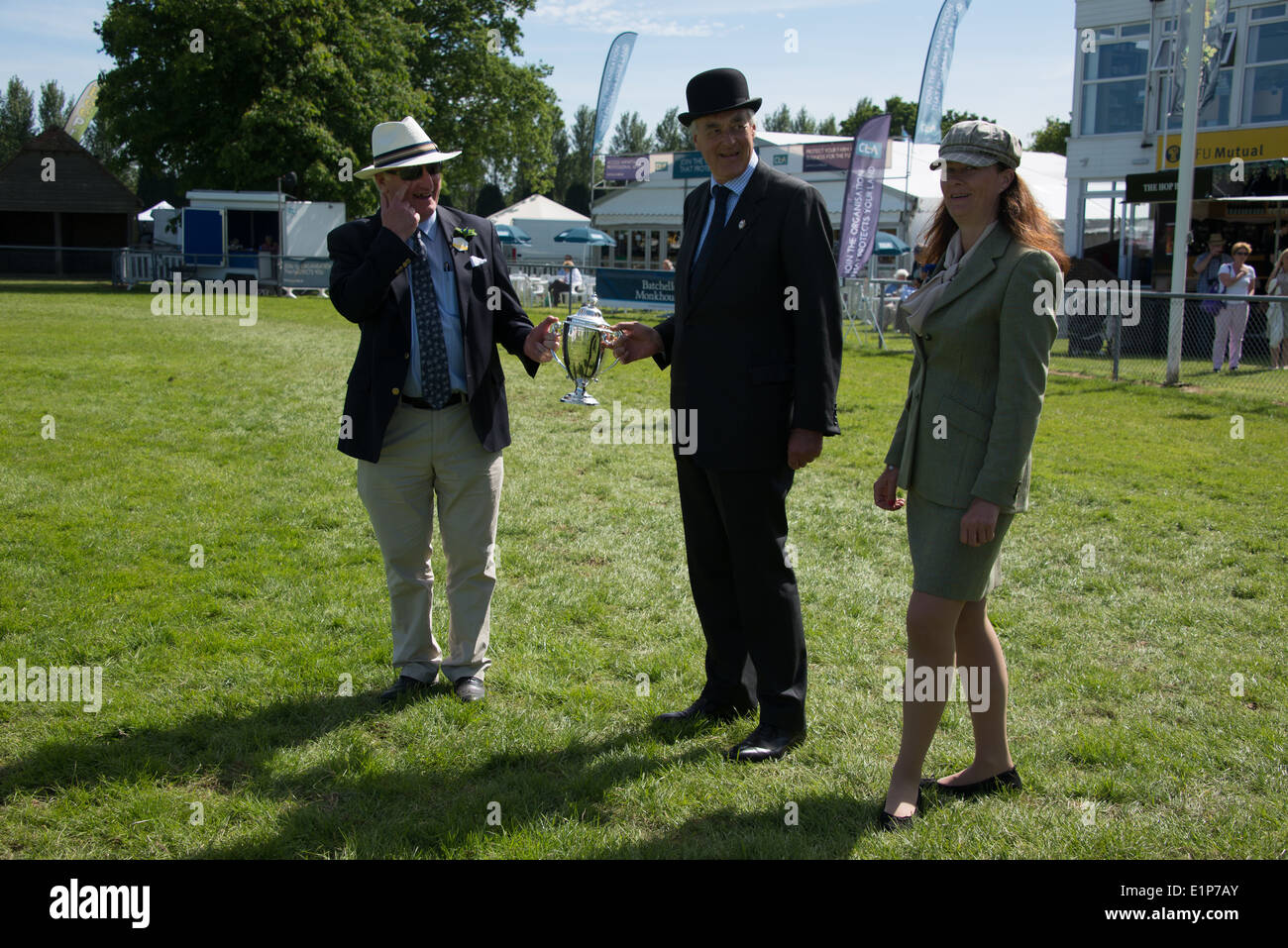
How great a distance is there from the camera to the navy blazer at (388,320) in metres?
3.93

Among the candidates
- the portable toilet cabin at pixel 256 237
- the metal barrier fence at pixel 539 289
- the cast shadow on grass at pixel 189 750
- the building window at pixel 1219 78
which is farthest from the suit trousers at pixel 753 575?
the portable toilet cabin at pixel 256 237

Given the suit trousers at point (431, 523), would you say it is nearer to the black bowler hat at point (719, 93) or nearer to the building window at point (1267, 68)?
the black bowler hat at point (719, 93)

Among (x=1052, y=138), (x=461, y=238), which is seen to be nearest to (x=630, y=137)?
(x=1052, y=138)

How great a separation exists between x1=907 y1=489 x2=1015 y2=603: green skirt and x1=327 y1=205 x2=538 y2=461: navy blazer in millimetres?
1894

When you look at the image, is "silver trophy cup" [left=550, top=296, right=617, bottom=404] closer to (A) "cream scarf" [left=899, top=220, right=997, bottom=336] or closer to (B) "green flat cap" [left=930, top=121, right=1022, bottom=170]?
(A) "cream scarf" [left=899, top=220, right=997, bottom=336]

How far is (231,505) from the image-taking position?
728 centimetres

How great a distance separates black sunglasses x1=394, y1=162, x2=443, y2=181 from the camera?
13.0 ft

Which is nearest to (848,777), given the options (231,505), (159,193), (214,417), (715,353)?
(715,353)

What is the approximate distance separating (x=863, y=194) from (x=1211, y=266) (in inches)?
257

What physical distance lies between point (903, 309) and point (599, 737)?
6.60 feet

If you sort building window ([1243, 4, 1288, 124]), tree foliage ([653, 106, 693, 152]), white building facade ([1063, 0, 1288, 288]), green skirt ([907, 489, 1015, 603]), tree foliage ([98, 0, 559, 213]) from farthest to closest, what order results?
tree foliage ([653, 106, 693, 152]), tree foliage ([98, 0, 559, 213]), building window ([1243, 4, 1288, 124]), white building facade ([1063, 0, 1288, 288]), green skirt ([907, 489, 1015, 603])

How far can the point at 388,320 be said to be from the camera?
4.04 metres

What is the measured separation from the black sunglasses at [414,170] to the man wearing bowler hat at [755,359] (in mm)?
1038

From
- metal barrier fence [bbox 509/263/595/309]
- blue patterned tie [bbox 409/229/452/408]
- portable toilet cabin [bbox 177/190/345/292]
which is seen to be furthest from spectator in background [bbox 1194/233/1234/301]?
portable toilet cabin [bbox 177/190/345/292]
